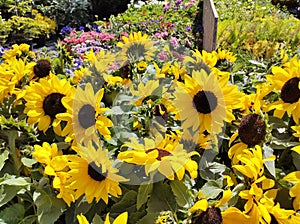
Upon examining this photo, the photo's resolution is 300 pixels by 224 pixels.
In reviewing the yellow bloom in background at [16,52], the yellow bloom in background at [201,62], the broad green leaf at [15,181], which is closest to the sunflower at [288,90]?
the yellow bloom in background at [201,62]

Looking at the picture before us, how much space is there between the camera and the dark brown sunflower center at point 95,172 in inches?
35.8

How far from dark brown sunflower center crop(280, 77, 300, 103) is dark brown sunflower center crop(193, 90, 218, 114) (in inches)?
6.2

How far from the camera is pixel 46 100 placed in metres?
1.09

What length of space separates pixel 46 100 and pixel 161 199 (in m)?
0.38

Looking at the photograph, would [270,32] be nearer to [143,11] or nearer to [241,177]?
[143,11]

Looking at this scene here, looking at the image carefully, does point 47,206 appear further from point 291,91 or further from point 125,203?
point 291,91

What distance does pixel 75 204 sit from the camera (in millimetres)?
951

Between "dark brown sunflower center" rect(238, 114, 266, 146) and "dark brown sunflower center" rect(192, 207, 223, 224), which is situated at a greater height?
"dark brown sunflower center" rect(238, 114, 266, 146)

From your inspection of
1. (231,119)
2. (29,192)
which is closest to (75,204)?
(29,192)

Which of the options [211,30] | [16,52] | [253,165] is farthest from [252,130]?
[211,30]

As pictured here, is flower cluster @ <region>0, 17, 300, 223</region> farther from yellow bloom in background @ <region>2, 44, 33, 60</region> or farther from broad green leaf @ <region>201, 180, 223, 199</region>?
yellow bloom in background @ <region>2, 44, 33, 60</region>

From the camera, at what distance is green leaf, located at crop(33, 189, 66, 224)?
0.92m

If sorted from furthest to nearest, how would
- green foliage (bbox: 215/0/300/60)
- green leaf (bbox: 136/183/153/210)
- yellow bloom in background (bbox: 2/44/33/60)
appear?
green foliage (bbox: 215/0/300/60)
yellow bloom in background (bbox: 2/44/33/60)
green leaf (bbox: 136/183/153/210)

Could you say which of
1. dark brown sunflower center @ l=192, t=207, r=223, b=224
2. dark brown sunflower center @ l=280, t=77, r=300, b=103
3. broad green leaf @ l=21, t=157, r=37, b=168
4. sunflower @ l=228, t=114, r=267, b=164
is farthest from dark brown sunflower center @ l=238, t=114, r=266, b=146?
broad green leaf @ l=21, t=157, r=37, b=168
